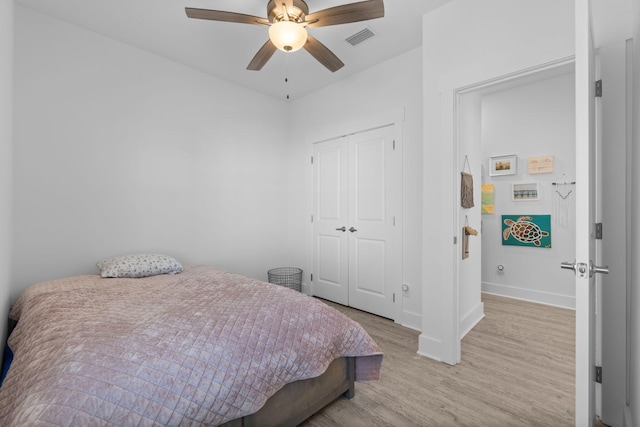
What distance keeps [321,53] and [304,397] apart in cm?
232

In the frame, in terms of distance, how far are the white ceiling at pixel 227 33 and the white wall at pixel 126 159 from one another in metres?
0.17

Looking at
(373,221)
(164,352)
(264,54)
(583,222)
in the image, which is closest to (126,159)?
(264,54)

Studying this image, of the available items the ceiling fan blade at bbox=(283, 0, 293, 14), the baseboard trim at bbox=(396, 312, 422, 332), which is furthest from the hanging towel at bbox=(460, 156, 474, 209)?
the ceiling fan blade at bbox=(283, 0, 293, 14)

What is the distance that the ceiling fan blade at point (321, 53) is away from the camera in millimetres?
2088

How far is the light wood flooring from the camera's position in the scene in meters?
1.64

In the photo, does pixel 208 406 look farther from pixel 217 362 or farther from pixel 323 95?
pixel 323 95

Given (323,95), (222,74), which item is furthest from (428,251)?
(222,74)

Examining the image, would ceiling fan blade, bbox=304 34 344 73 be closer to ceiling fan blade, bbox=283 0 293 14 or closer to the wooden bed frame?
ceiling fan blade, bbox=283 0 293 14

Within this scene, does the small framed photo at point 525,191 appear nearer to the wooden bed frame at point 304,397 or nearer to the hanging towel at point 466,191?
the hanging towel at point 466,191

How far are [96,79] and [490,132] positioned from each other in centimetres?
474

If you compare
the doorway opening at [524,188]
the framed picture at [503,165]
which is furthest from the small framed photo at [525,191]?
the framed picture at [503,165]

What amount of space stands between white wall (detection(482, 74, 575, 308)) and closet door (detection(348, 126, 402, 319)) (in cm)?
190

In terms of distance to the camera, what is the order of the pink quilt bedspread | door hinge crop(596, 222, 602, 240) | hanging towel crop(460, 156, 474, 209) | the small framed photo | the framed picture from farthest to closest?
1. the framed picture
2. the small framed photo
3. hanging towel crop(460, 156, 474, 209)
4. door hinge crop(596, 222, 602, 240)
5. the pink quilt bedspread

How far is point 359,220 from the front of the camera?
346 cm
